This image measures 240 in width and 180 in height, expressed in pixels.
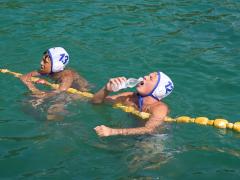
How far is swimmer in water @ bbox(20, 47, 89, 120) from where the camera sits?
1112 centimetres

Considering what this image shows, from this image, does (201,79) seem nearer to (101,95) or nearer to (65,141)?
(101,95)

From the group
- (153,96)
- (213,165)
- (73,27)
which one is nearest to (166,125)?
(153,96)

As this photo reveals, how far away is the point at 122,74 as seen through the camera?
12.4 meters

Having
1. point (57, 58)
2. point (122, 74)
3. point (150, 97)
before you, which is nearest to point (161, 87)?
point (150, 97)

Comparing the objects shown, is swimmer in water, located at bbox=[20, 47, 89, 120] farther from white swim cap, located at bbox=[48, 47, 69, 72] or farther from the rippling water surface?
the rippling water surface

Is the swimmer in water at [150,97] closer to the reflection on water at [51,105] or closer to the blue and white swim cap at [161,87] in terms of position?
the blue and white swim cap at [161,87]

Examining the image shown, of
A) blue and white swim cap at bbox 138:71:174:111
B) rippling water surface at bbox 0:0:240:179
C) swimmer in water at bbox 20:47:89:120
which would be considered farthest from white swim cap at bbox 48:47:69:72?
blue and white swim cap at bbox 138:71:174:111

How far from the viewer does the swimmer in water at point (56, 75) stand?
11125 millimetres

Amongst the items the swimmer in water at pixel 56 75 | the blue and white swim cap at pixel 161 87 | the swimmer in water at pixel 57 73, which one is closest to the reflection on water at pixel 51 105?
the swimmer in water at pixel 56 75

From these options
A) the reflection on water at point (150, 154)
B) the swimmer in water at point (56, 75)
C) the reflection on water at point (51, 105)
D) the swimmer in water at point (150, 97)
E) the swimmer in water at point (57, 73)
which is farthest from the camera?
the swimmer in water at point (57, 73)

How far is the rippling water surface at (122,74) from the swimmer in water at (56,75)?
29 cm

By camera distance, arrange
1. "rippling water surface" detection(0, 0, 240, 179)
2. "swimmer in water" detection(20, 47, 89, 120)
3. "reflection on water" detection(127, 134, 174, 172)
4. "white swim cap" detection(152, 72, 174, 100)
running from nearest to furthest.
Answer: "reflection on water" detection(127, 134, 174, 172)
"rippling water surface" detection(0, 0, 240, 179)
"white swim cap" detection(152, 72, 174, 100)
"swimmer in water" detection(20, 47, 89, 120)

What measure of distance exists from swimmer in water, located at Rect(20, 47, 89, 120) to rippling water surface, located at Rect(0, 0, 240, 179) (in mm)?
286

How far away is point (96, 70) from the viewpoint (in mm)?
12609
